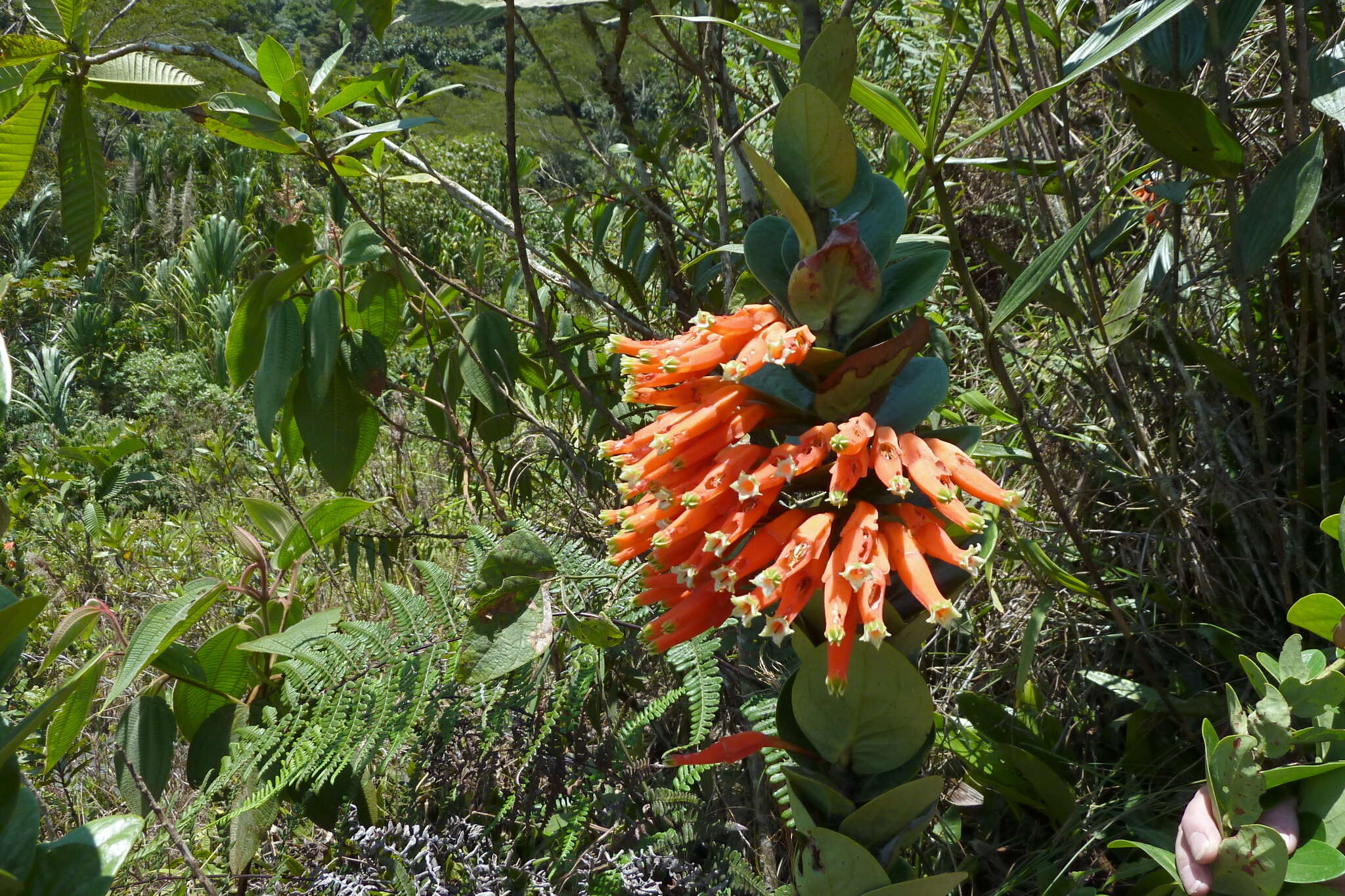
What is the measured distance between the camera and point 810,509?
730mm

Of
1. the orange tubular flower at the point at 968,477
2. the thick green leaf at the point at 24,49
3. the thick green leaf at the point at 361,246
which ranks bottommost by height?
the orange tubular flower at the point at 968,477

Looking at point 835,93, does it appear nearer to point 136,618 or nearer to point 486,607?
point 486,607

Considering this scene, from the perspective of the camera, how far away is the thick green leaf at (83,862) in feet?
2.77

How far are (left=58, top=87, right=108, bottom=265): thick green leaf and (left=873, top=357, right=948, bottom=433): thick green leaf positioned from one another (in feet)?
3.31

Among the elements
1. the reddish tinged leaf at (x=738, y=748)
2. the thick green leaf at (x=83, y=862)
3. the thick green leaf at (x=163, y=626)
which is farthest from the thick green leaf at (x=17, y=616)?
the reddish tinged leaf at (x=738, y=748)

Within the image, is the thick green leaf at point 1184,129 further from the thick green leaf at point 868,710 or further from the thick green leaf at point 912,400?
the thick green leaf at point 868,710

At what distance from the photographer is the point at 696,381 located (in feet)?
2.45

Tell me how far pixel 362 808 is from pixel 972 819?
1035 millimetres

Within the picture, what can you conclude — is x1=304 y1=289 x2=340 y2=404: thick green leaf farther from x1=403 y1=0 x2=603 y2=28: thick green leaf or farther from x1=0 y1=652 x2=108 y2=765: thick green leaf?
x1=0 y1=652 x2=108 y2=765: thick green leaf

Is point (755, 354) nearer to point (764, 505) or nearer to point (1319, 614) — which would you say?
point (764, 505)

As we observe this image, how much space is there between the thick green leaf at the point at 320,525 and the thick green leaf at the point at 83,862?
2.10 ft

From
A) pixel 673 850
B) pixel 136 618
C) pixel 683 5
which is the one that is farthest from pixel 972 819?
pixel 136 618

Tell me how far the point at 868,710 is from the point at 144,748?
122cm

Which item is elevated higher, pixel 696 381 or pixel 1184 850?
pixel 696 381
